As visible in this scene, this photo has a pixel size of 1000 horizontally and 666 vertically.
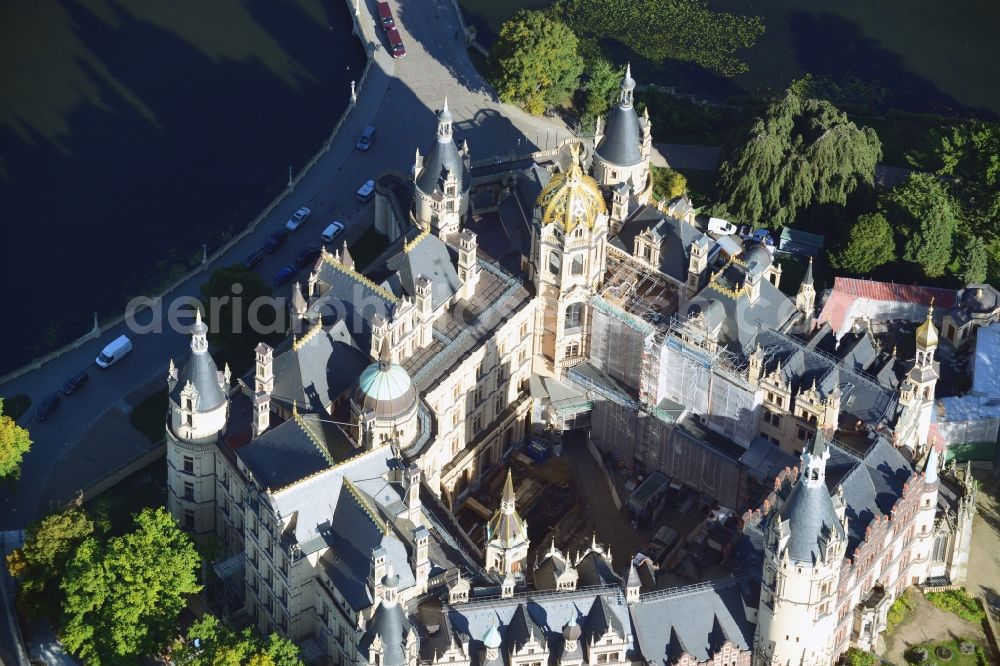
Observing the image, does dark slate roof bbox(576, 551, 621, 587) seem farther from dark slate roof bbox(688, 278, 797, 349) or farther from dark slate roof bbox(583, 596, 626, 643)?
dark slate roof bbox(688, 278, 797, 349)

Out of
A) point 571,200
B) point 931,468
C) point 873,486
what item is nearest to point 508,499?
point 873,486

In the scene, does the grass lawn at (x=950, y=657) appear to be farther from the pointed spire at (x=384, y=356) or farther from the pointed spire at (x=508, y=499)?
the pointed spire at (x=384, y=356)

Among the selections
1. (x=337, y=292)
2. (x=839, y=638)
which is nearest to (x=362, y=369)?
(x=337, y=292)

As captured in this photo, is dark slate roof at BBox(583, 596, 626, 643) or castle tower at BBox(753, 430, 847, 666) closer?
castle tower at BBox(753, 430, 847, 666)

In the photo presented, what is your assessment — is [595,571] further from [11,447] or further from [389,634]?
[11,447]

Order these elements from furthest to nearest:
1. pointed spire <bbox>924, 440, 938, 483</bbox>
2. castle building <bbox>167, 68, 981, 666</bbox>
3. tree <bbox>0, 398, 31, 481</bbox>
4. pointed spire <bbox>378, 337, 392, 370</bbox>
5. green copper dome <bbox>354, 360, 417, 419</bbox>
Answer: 1. tree <bbox>0, 398, 31, 481</bbox>
2. pointed spire <bbox>924, 440, 938, 483</bbox>
3. pointed spire <bbox>378, 337, 392, 370</bbox>
4. green copper dome <bbox>354, 360, 417, 419</bbox>
5. castle building <bbox>167, 68, 981, 666</bbox>

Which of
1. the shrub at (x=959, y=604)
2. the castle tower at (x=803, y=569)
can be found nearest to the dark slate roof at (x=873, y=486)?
the castle tower at (x=803, y=569)

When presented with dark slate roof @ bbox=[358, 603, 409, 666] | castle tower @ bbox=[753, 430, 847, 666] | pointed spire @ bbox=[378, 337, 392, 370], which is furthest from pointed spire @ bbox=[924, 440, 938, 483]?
dark slate roof @ bbox=[358, 603, 409, 666]
